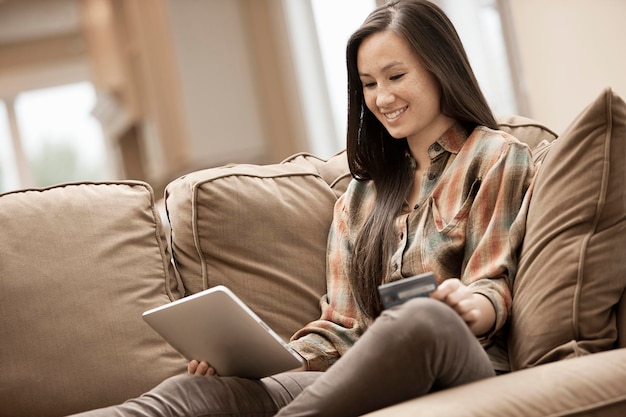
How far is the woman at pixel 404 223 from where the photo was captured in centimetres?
145

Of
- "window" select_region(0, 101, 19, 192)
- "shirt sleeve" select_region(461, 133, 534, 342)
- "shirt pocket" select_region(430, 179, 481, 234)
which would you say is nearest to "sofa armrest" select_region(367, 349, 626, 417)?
"shirt sleeve" select_region(461, 133, 534, 342)

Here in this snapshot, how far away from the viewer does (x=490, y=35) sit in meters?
3.47

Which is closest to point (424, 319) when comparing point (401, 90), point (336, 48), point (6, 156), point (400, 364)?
point (400, 364)

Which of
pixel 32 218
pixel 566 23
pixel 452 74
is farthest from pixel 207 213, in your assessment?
pixel 566 23

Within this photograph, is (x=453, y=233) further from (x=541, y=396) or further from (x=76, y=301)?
(x=76, y=301)

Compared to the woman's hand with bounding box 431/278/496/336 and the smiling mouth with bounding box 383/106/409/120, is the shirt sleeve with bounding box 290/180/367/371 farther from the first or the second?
the woman's hand with bounding box 431/278/496/336

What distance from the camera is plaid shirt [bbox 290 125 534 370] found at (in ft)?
5.53

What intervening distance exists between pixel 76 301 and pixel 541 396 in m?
0.98

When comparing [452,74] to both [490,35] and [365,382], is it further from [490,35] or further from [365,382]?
[490,35]

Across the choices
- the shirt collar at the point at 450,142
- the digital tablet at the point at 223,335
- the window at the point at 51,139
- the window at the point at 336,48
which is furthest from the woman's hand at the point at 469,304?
the window at the point at 51,139

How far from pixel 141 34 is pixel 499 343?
15.6 ft

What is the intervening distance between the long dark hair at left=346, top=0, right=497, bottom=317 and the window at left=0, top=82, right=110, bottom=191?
618 cm

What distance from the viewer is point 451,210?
1.82 metres

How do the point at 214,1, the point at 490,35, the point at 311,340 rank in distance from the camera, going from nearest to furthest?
the point at 311,340
the point at 490,35
the point at 214,1
